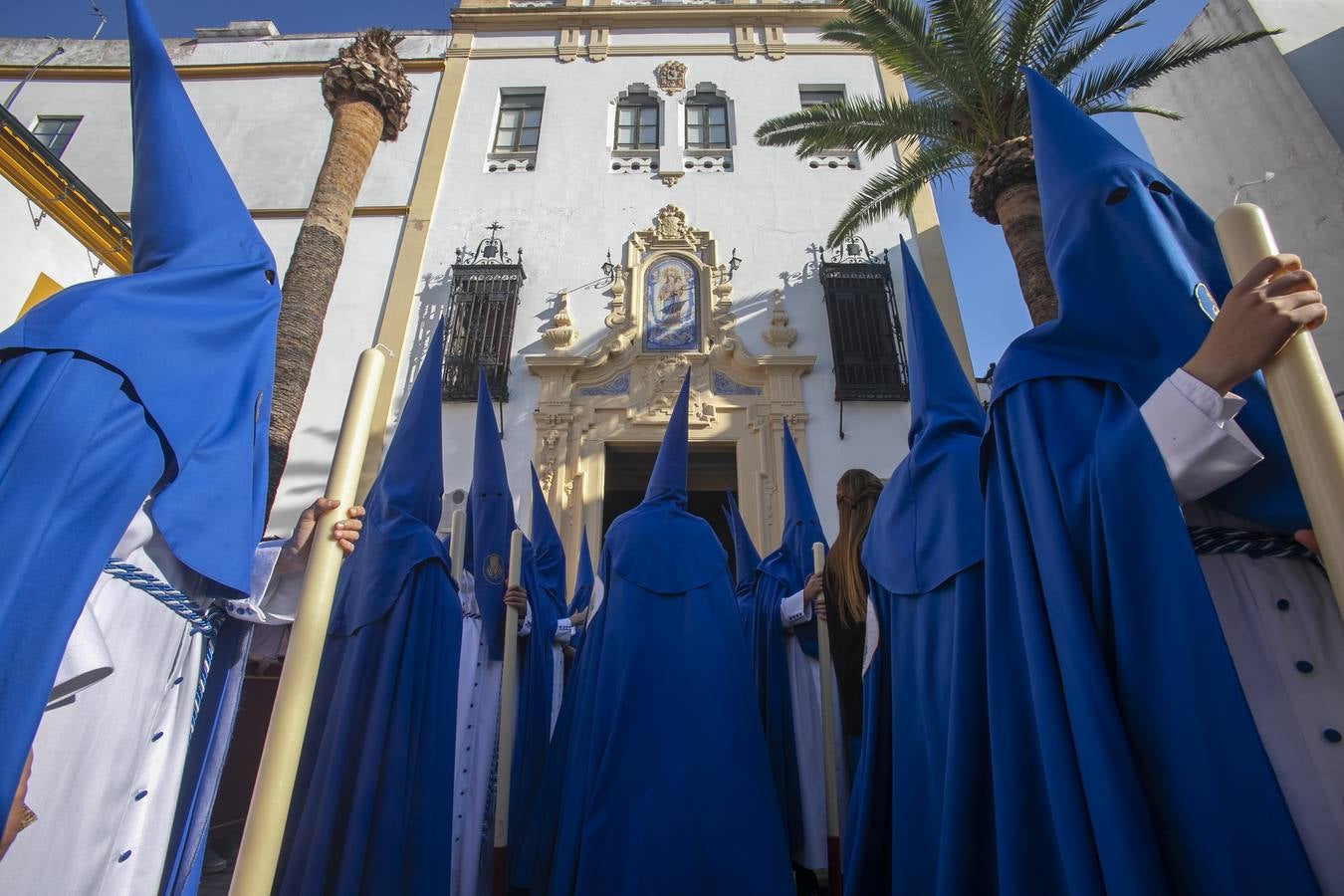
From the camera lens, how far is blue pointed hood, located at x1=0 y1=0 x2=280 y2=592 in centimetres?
162

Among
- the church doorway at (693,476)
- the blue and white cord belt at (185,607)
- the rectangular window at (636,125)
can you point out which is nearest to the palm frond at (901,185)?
the church doorway at (693,476)

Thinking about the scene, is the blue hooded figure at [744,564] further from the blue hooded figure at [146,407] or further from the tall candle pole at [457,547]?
the blue hooded figure at [146,407]

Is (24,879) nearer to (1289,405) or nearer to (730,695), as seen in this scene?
(730,695)

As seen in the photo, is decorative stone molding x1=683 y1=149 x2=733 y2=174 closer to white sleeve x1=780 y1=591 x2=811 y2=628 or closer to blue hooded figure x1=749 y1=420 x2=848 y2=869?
blue hooded figure x1=749 y1=420 x2=848 y2=869

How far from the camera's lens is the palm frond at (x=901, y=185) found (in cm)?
736

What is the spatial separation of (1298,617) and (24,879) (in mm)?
2654

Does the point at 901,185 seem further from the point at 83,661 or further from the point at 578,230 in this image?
the point at 83,661

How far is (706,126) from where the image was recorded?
37.4 ft

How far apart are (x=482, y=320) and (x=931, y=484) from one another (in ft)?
26.3

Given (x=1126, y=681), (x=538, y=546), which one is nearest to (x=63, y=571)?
(x=1126, y=681)

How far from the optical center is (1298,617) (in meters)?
1.29

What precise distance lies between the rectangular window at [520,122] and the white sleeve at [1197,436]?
1141 cm

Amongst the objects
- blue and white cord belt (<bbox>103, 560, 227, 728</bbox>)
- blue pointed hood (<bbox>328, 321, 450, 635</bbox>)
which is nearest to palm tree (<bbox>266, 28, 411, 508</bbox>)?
blue pointed hood (<bbox>328, 321, 450, 635</bbox>)

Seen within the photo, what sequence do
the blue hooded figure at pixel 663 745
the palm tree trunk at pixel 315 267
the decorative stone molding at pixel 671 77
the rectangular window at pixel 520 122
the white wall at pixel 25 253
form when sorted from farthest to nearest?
the decorative stone molding at pixel 671 77
the rectangular window at pixel 520 122
the white wall at pixel 25 253
the palm tree trunk at pixel 315 267
the blue hooded figure at pixel 663 745
